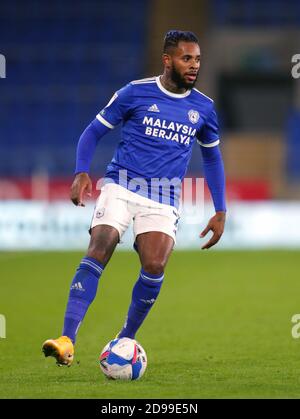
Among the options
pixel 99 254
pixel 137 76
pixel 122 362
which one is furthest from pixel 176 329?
pixel 137 76

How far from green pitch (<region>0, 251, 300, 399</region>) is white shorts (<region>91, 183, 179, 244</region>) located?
1.03 m

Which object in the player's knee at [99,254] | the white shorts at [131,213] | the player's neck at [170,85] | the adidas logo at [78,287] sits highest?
the player's neck at [170,85]

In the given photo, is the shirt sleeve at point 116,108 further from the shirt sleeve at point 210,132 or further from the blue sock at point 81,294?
the blue sock at point 81,294

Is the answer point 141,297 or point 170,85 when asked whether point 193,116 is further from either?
point 141,297

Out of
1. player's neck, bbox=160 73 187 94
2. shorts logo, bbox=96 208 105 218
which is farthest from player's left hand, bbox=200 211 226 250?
player's neck, bbox=160 73 187 94

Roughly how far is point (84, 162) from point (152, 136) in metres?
0.53

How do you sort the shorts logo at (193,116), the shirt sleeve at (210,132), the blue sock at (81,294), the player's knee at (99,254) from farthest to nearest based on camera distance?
1. the shirt sleeve at (210,132)
2. the shorts logo at (193,116)
3. the player's knee at (99,254)
4. the blue sock at (81,294)

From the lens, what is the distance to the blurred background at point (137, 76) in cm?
2452

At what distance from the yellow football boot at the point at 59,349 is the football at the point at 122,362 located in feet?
1.60

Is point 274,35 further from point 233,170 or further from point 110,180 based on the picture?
point 110,180

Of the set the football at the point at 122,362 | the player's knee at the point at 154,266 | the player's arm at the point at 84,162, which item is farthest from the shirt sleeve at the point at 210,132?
the football at the point at 122,362

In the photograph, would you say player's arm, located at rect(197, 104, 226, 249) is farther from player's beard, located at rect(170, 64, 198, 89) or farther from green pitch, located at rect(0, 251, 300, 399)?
green pitch, located at rect(0, 251, 300, 399)

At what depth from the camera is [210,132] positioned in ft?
24.0
